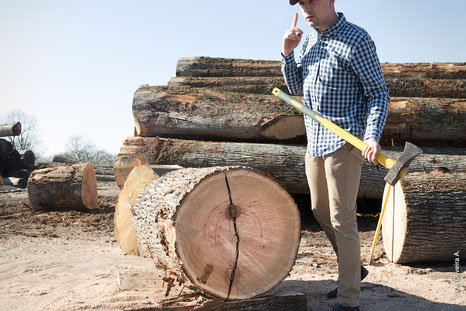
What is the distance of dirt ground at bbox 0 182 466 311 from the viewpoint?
3.37 m

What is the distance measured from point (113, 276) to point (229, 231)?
Result: 4.80ft

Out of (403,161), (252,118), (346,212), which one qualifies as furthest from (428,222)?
(252,118)

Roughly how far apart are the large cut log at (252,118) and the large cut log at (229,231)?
378 cm

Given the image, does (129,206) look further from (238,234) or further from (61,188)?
(61,188)

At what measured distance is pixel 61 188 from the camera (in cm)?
815

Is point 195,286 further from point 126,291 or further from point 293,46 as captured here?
point 293,46

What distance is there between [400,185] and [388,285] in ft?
3.81

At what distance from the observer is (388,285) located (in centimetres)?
392

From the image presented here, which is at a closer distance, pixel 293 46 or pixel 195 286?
pixel 195 286

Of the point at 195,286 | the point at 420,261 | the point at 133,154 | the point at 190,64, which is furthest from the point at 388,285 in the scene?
the point at 190,64

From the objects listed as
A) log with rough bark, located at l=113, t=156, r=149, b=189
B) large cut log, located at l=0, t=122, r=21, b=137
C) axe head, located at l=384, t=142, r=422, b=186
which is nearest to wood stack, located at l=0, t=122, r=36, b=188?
large cut log, located at l=0, t=122, r=21, b=137

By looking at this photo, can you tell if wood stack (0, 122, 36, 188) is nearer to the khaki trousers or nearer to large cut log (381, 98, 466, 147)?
large cut log (381, 98, 466, 147)

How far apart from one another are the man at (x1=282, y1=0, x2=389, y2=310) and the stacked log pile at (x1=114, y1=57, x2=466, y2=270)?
3269 mm

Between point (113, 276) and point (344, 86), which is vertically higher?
point (344, 86)
